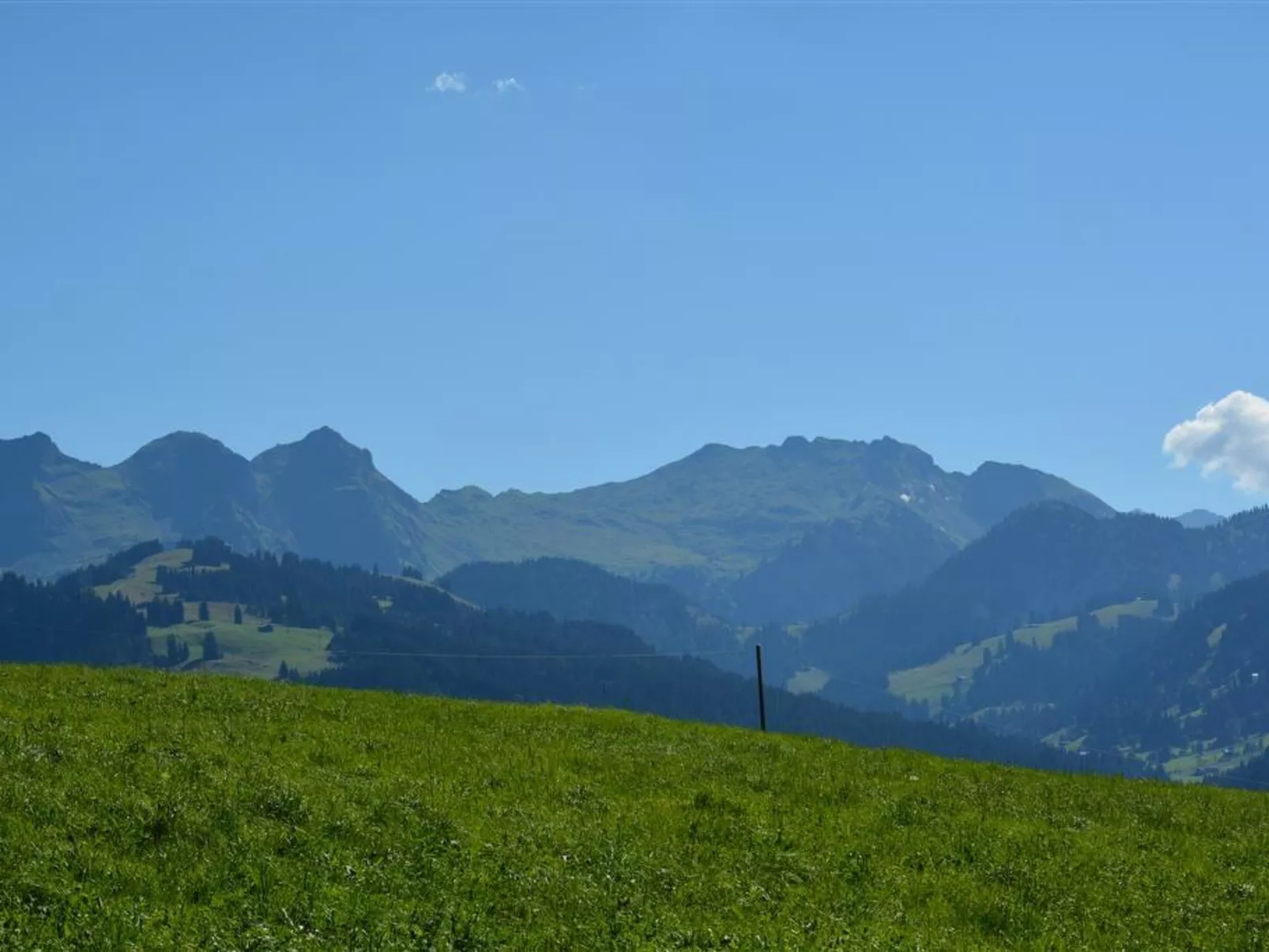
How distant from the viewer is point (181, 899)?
57.4 ft

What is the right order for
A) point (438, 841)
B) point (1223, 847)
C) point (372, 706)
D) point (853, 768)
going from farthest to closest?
point (372, 706)
point (853, 768)
point (1223, 847)
point (438, 841)

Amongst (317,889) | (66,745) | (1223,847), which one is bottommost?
(1223,847)

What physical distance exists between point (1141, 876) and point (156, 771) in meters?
18.5

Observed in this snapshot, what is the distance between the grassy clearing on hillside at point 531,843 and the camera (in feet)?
57.8

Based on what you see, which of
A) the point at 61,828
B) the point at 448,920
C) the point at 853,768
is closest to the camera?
the point at 448,920

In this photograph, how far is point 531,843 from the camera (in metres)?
22.0

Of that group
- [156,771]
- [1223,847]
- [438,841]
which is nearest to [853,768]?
[1223,847]

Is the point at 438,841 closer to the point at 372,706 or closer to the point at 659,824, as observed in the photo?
the point at 659,824

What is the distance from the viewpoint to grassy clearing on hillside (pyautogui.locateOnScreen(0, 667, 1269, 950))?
57.8ft

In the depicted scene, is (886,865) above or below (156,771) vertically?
below

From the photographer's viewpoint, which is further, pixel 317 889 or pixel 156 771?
pixel 156 771

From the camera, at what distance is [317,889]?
18109 mm

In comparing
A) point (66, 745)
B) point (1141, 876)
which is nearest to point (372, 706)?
point (66, 745)

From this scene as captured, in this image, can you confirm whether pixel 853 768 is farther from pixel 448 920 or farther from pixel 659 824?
pixel 448 920
